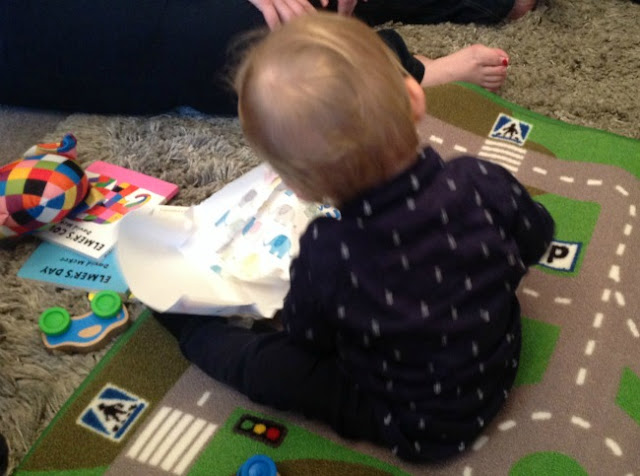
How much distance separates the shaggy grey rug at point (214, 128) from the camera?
32.8 inches

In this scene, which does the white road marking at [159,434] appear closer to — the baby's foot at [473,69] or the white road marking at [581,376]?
the white road marking at [581,376]

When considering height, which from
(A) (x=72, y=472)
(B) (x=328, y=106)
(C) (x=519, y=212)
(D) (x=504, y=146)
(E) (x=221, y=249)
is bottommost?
(A) (x=72, y=472)

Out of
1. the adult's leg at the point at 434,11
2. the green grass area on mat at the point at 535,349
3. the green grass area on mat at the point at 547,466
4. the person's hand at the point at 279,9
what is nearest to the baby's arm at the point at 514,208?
the green grass area on mat at the point at 535,349

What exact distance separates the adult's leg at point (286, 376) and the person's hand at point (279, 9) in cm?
61

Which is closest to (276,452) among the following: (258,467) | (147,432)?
(258,467)

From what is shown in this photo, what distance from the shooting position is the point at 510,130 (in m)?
1.08

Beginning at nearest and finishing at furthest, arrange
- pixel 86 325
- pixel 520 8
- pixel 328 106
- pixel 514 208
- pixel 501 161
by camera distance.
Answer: pixel 328 106 → pixel 514 208 → pixel 86 325 → pixel 501 161 → pixel 520 8

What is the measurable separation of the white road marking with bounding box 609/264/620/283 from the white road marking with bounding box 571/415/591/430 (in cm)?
21

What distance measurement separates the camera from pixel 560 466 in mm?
686

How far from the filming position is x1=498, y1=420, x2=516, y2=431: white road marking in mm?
721

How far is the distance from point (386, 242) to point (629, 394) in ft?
1.19

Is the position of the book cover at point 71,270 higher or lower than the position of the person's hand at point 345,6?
lower

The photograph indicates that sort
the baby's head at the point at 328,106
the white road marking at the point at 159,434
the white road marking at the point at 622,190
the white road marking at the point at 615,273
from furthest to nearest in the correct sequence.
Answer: the white road marking at the point at 622,190 < the white road marking at the point at 615,273 < the white road marking at the point at 159,434 < the baby's head at the point at 328,106

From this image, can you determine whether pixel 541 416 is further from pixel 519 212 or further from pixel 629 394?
pixel 519 212
